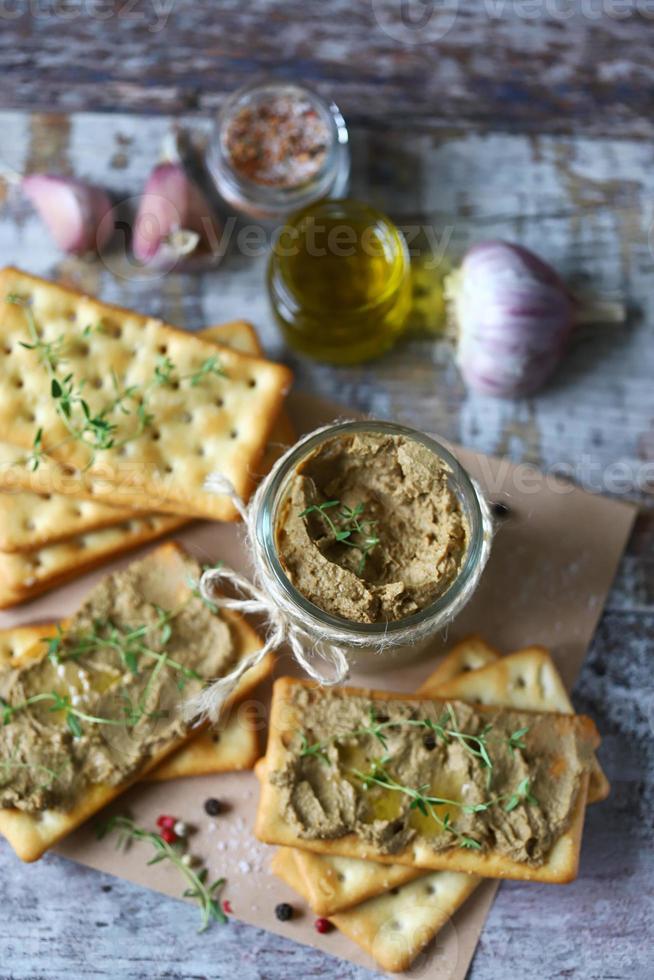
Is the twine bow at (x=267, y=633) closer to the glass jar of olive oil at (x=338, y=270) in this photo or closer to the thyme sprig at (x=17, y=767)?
the thyme sprig at (x=17, y=767)

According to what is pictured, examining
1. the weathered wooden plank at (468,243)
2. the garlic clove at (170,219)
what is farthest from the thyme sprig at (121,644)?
the garlic clove at (170,219)

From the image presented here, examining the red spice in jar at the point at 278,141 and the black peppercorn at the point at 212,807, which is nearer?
the black peppercorn at the point at 212,807

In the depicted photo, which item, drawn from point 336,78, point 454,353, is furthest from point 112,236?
point 454,353

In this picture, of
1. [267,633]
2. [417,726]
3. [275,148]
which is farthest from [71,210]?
[417,726]

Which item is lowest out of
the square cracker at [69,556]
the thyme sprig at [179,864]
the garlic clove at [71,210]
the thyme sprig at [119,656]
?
the thyme sprig at [179,864]

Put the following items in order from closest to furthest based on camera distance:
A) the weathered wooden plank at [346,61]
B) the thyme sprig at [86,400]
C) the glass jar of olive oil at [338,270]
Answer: the thyme sprig at [86,400]
the glass jar of olive oil at [338,270]
the weathered wooden plank at [346,61]

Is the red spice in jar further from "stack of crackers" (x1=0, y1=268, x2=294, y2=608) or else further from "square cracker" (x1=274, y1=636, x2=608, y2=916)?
"square cracker" (x1=274, y1=636, x2=608, y2=916)

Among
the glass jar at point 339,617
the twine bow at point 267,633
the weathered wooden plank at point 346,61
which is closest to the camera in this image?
the glass jar at point 339,617

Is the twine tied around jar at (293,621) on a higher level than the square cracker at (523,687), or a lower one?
higher
